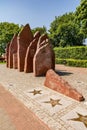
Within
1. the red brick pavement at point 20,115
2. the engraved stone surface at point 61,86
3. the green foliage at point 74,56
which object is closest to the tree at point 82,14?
the green foliage at point 74,56

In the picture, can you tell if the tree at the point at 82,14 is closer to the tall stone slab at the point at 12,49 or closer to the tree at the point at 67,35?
the tall stone slab at the point at 12,49

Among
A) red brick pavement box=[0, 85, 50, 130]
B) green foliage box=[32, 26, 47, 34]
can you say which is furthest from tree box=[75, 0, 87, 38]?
green foliage box=[32, 26, 47, 34]

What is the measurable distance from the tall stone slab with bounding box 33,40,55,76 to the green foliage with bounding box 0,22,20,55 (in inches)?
1096

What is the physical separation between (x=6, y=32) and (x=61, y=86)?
34903 millimetres

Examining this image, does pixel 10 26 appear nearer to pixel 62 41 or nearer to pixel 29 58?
pixel 62 41

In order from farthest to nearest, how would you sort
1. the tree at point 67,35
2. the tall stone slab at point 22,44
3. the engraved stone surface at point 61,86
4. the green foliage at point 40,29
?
the green foliage at point 40,29, the tree at point 67,35, the tall stone slab at point 22,44, the engraved stone surface at point 61,86

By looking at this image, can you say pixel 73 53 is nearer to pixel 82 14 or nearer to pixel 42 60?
pixel 82 14

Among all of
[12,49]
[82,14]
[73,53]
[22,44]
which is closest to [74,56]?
[73,53]

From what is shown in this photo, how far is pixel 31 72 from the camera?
1659 cm

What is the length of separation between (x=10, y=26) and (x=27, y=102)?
38.7 meters

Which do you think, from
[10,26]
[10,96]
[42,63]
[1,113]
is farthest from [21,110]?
[10,26]

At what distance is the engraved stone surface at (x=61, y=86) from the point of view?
7.92m

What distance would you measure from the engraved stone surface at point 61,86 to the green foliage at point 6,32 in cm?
3251

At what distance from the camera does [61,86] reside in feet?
29.0
